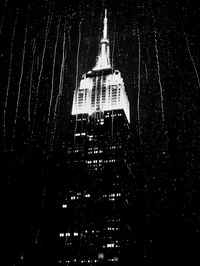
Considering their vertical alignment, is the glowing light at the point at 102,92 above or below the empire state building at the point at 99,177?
above

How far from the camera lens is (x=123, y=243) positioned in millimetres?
57812

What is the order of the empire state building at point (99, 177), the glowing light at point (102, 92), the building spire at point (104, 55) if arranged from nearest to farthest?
the empire state building at point (99, 177) < the building spire at point (104, 55) < the glowing light at point (102, 92)

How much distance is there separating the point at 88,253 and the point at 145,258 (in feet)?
33.9

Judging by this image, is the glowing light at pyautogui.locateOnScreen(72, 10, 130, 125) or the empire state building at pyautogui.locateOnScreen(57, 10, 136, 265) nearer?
the empire state building at pyautogui.locateOnScreen(57, 10, 136, 265)

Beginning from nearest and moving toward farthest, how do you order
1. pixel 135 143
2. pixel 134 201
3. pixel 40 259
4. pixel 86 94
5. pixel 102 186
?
1. pixel 40 259
2. pixel 134 201
3. pixel 102 186
4. pixel 135 143
5. pixel 86 94

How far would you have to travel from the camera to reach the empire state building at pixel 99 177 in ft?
191

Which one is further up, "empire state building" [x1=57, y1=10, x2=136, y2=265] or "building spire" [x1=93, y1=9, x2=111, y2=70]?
"building spire" [x1=93, y1=9, x2=111, y2=70]

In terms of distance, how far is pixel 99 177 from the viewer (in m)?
67.4

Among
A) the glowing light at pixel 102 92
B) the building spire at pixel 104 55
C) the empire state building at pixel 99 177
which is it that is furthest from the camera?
the glowing light at pixel 102 92

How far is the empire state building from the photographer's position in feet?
191

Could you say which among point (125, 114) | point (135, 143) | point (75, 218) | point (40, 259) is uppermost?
point (125, 114)

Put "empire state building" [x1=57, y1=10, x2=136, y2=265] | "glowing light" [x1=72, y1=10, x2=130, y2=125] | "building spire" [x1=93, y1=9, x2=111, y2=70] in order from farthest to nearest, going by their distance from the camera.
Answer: "glowing light" [x1=72, y1=10, x2=130, y2=125], "building spire" [x1=93, y1=9, x2=111, y2=70], "empire state building" [x1=57, y1=10, x2=136, y2=265]

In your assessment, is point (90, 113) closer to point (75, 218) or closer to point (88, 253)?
point (75, 218)

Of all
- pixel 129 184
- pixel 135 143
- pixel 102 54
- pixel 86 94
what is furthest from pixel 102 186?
pixel 102 54
